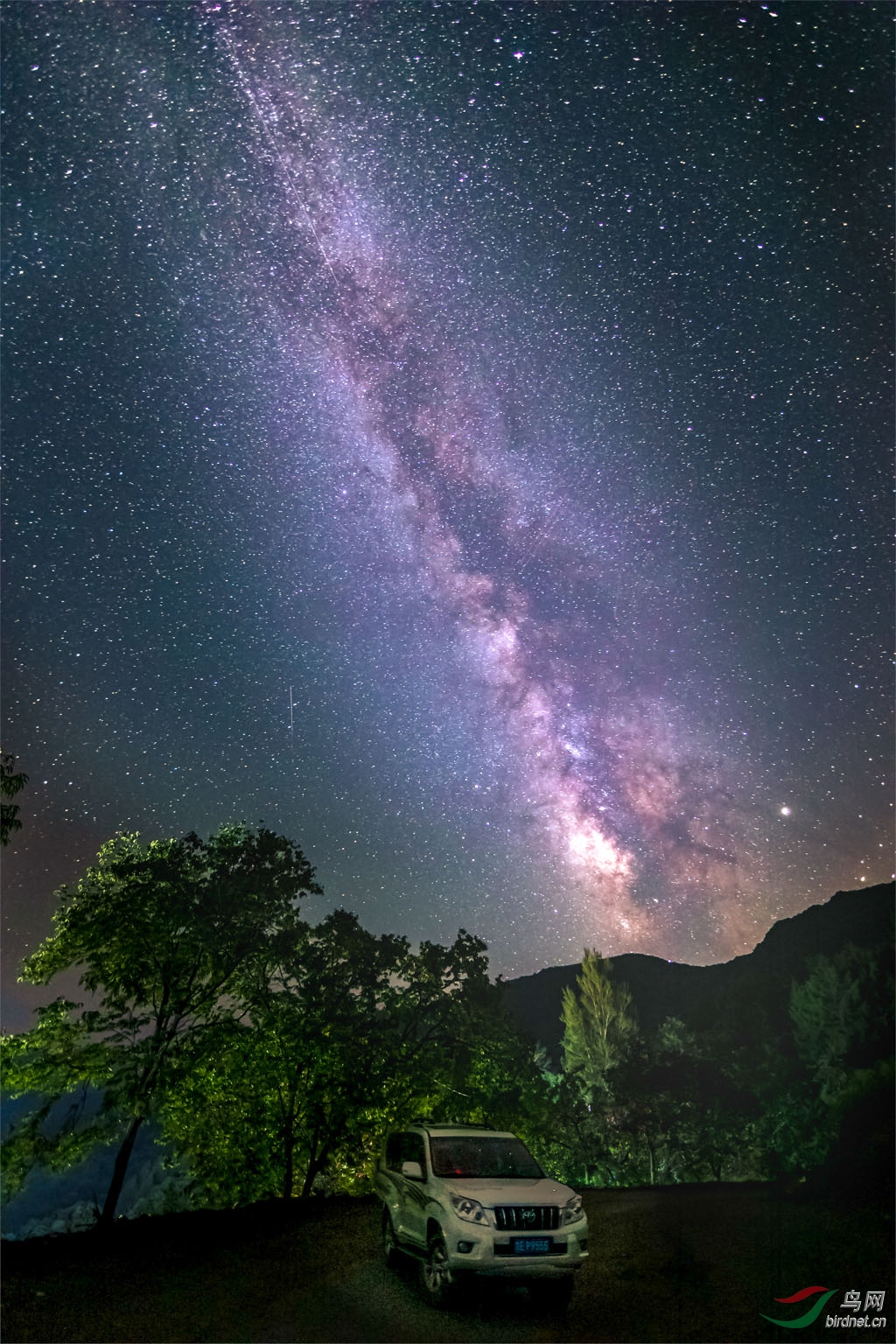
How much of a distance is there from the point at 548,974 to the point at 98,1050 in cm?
18161

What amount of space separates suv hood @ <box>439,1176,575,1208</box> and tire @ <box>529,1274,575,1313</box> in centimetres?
82

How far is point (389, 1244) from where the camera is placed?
10203 mm

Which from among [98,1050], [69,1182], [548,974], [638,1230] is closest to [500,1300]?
[638,1230]

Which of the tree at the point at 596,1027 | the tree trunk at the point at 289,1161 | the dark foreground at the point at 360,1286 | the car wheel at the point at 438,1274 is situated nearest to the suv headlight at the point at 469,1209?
the car wheel at the point at 438,1274

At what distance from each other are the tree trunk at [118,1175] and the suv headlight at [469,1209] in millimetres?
9286

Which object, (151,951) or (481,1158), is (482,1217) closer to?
(481,1158)

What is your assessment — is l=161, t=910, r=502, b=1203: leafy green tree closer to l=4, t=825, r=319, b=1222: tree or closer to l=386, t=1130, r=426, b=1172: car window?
l=4, t=825, r=319, b=1222: tree

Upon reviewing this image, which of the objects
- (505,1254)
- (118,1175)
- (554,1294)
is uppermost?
(505,1254)

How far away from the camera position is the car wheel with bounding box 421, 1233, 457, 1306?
8.06 meters

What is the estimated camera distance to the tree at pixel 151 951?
51.8ft

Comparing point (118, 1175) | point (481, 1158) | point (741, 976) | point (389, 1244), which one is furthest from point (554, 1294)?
point (741, 976)

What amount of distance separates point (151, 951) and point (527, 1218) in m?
13.9

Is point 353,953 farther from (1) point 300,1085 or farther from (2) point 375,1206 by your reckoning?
(2) point 375,1206

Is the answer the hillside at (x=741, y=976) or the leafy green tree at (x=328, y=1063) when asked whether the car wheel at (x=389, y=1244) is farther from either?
the hillside at (x=741, y=976)
